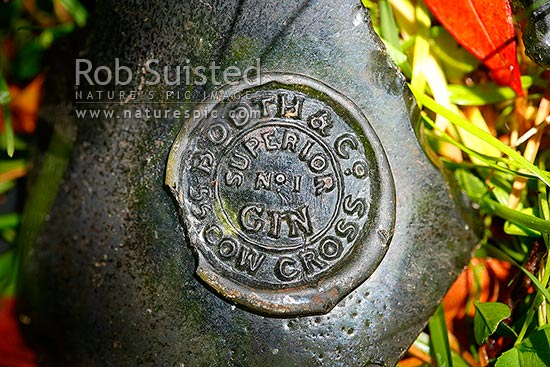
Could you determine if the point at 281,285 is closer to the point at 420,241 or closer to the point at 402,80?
the point at 420,241

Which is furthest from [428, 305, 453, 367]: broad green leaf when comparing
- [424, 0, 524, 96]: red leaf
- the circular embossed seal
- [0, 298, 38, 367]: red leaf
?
[0, 298, 38, 367]: red leaf

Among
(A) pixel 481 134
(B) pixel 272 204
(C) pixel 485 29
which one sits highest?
(C) pixel 485 29

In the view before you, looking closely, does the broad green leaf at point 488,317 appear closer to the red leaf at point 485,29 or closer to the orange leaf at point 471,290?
the orange leaf at point 471,290

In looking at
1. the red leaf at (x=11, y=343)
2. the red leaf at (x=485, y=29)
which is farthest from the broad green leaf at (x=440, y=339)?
the red leaf at (x=11, y=343)

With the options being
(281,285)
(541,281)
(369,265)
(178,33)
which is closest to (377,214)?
(369,265)

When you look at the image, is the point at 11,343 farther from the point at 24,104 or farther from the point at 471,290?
the point at 471,290

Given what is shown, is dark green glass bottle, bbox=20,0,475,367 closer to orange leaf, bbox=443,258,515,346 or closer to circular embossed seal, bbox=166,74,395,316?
circular embossed seal, bbox=166,74,395,316

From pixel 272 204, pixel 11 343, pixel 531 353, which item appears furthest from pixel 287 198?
pixel 11 343
